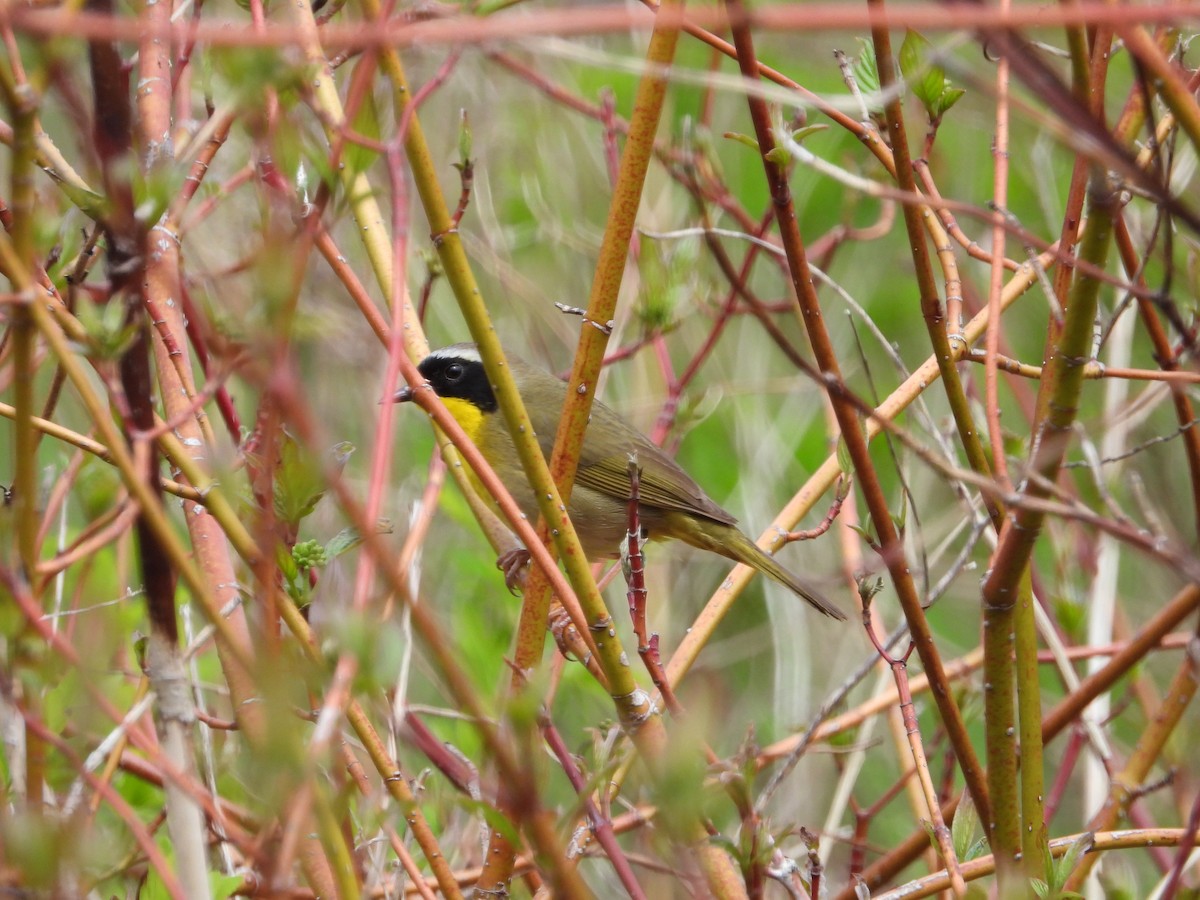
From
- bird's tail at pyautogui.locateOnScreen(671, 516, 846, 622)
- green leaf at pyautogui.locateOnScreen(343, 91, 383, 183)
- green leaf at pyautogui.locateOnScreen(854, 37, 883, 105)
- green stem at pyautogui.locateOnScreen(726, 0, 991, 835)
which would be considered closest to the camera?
green leaf at pyautogui.locateOnScreen(343, 91, 383, 183)

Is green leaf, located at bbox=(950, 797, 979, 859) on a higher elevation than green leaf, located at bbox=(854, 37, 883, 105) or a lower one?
lower

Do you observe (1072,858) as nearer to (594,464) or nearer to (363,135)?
(363,135)

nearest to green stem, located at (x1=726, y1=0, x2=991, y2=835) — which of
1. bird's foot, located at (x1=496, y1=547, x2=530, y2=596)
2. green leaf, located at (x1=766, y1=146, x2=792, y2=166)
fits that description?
green leaf, located at (x1=766, y1=146, x2=792, y2=166)

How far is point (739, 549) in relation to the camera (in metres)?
3.25

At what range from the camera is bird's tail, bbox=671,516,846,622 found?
115 inches

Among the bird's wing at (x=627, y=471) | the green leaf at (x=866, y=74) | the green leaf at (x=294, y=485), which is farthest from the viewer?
the bird's wing at (x=627, y=471)

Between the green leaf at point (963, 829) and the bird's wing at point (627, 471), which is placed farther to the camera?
the bird's wing at point (627, 471)

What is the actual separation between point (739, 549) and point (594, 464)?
27.4 inches

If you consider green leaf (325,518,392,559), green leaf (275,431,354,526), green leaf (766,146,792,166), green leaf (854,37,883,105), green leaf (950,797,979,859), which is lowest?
green leaf (950,797,979,859)

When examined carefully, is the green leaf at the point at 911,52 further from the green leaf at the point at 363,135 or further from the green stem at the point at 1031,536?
the green leaf at the point at 363,135

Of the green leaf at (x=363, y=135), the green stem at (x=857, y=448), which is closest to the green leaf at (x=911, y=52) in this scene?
the green stem at (x=857, y=448)

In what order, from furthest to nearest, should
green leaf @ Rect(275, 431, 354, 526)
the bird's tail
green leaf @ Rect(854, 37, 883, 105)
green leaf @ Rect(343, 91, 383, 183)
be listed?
the bird's tail → green leaf @ Rect(854, 37, 883, 105) → green leaf @ Rect(275, 431, 354, 526) → green leaf @ Rect(343, 91, 383, 183)

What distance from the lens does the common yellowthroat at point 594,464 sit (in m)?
3.54

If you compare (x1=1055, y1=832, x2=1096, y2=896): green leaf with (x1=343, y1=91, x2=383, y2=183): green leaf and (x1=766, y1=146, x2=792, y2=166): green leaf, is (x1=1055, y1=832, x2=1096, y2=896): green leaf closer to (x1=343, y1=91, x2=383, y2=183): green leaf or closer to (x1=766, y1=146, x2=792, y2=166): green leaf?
(x1=766, y1=146, x2=792, y2=166): green leaf
